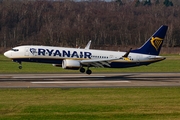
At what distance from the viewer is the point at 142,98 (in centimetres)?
3744

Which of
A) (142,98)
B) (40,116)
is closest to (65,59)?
(142,98)

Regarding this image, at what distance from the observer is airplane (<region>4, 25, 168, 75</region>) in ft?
180

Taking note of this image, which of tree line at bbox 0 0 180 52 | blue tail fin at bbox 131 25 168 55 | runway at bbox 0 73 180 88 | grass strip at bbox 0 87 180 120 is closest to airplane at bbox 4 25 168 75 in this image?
blue tail fin at bbox 131 25 168 55

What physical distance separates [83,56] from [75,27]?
343 feet

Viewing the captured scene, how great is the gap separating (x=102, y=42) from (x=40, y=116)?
12259 centimetres

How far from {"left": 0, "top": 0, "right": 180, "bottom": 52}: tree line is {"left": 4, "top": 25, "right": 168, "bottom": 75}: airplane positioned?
218ft

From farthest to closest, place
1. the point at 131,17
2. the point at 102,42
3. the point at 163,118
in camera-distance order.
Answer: the point at 131,17 < the point at 102,42 < the point at 163,118

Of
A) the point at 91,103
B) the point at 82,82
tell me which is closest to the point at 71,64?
the point at 82,82

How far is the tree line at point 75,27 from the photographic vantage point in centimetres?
14512

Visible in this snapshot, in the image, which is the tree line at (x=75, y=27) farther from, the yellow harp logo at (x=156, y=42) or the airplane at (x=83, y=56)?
the yellow harp logo at (x=156, y=42)

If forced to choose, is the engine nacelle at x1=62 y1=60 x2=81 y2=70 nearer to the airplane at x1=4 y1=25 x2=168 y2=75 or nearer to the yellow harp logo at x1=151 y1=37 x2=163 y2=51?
the airplane at x1=4 y1=25 x2=168 y2=75

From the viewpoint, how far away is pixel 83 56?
55.5 meters

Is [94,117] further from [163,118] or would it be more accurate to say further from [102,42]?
[102,42]

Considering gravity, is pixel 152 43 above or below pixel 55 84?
above
